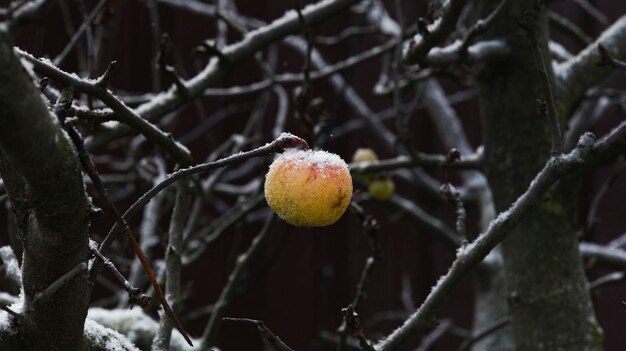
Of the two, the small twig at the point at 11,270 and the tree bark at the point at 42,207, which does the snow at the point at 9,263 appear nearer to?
the small twig at the point at 11,270

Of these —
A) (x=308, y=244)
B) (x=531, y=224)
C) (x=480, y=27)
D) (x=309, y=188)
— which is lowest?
(x=309, y=188)

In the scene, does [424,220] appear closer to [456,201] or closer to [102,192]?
[456,201]

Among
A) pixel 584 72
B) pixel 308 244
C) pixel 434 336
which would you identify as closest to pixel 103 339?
pixel 584 72

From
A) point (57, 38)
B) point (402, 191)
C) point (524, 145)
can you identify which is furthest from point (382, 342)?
point (57, 38)

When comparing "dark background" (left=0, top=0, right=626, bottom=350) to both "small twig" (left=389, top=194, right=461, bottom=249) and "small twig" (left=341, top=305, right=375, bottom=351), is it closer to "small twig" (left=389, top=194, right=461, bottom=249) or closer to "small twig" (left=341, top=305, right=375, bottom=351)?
"small twig" (left=389, top=194, right=461, bottom=249)

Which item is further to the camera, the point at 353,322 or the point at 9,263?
the point at 9,263

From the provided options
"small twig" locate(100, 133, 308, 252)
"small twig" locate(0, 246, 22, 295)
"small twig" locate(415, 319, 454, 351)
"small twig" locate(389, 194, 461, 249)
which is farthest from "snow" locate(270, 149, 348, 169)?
"small twig" locate(415, 319, 454, 351)
